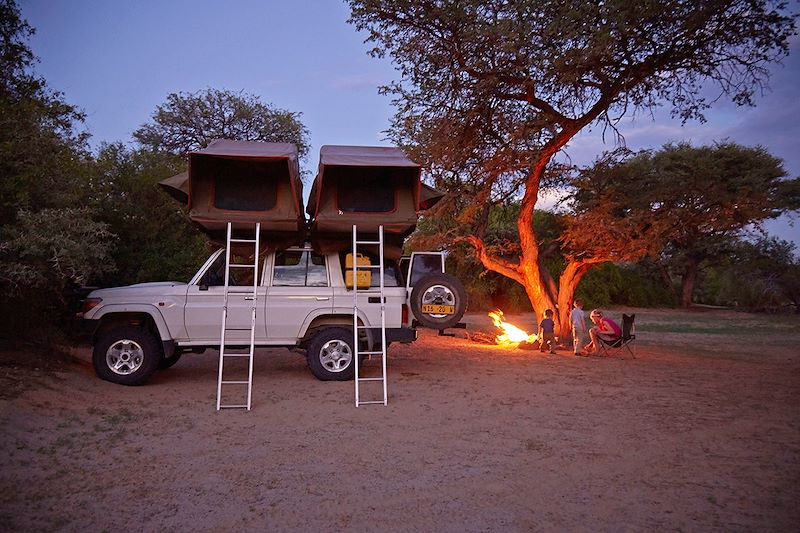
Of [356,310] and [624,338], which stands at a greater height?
[356,310]

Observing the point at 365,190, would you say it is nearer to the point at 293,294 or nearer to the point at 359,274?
the point at 359,274

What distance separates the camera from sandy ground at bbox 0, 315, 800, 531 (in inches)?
166

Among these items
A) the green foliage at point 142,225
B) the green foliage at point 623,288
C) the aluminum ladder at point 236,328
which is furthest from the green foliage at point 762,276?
the aluminum ladder at point 236,328

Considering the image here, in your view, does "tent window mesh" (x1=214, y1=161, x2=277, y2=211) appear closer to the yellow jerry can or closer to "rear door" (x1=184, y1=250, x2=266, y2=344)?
"rear door" (x1=184, y1=250, x2=266, y2=344)

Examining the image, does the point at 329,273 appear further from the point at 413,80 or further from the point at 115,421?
the point at 413,80

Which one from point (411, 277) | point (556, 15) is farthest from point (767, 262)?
point (411, 277)

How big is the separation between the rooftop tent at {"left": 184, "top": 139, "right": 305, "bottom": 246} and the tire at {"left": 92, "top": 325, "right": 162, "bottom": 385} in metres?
1.94

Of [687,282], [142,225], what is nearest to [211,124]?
[142,225]

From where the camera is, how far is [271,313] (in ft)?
29.7

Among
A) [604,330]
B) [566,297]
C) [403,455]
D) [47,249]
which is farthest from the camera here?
[566,297]

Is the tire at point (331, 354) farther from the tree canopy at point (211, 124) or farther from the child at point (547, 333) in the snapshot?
the tree canopy at point (211, 124)

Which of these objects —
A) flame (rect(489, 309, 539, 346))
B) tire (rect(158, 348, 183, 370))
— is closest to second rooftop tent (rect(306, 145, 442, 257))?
tire (rect(158, 348, 183, 370))

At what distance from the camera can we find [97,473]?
196 inches

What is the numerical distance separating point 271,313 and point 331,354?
3.79 feet
